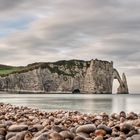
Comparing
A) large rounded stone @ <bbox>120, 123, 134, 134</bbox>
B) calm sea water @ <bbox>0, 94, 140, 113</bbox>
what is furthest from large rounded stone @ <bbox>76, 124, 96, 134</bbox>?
calm sea water @ <bbox>0, 94, 140, 113</bbox>

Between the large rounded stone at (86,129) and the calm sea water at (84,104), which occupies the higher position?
the calm sea water at (84,104)

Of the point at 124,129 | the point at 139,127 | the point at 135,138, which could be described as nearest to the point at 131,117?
the point at 139,127

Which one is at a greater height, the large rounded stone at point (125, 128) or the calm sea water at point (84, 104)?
the calm sea water at point (84, 104)

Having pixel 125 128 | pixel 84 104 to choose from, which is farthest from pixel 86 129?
pixel 84 104

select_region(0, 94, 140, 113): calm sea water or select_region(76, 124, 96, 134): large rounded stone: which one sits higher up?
select_region(0, 94, 140, 113): calm sea water

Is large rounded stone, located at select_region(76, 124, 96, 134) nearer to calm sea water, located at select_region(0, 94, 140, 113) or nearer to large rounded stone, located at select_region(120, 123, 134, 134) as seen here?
large rounded stone, located at select_region(120, 123, 134, 134)

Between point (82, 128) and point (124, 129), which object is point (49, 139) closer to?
point (82, 128)

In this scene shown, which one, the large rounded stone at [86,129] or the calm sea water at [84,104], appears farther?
the calm sea water at [84,104]

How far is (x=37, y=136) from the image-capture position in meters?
10.3

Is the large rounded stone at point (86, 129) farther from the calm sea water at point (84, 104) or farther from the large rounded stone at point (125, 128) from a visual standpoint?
the calm sea water at point (84, 104)

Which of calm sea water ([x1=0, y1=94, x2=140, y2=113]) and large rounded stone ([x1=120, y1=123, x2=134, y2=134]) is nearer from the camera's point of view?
large rounded stone ([x1=120, y1=123, x2=134, y2=134])

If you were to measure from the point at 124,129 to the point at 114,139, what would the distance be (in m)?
1.88

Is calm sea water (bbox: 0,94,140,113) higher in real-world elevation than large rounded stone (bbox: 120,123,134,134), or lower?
higher

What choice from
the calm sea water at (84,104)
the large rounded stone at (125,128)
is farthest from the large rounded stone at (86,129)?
the calm sea water at (84,104)
